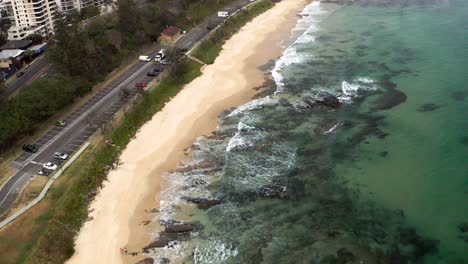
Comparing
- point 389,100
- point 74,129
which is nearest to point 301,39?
point 389,100

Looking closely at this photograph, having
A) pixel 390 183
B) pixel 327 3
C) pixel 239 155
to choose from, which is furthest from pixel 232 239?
pixel 327 3

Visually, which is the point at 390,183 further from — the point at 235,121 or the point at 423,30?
the point at 423,30

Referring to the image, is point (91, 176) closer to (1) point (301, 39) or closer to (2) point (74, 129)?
(2) point (74, 129)

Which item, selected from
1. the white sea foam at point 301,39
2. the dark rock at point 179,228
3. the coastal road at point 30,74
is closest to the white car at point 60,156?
the coastal road at point 30,74

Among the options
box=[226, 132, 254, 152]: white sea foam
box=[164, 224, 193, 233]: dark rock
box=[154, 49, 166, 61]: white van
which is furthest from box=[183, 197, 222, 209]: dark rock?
box=[154, 49, 166, 61]: white van

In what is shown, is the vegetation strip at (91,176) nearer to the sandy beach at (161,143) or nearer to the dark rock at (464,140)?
the sandy beach at (161,143)
